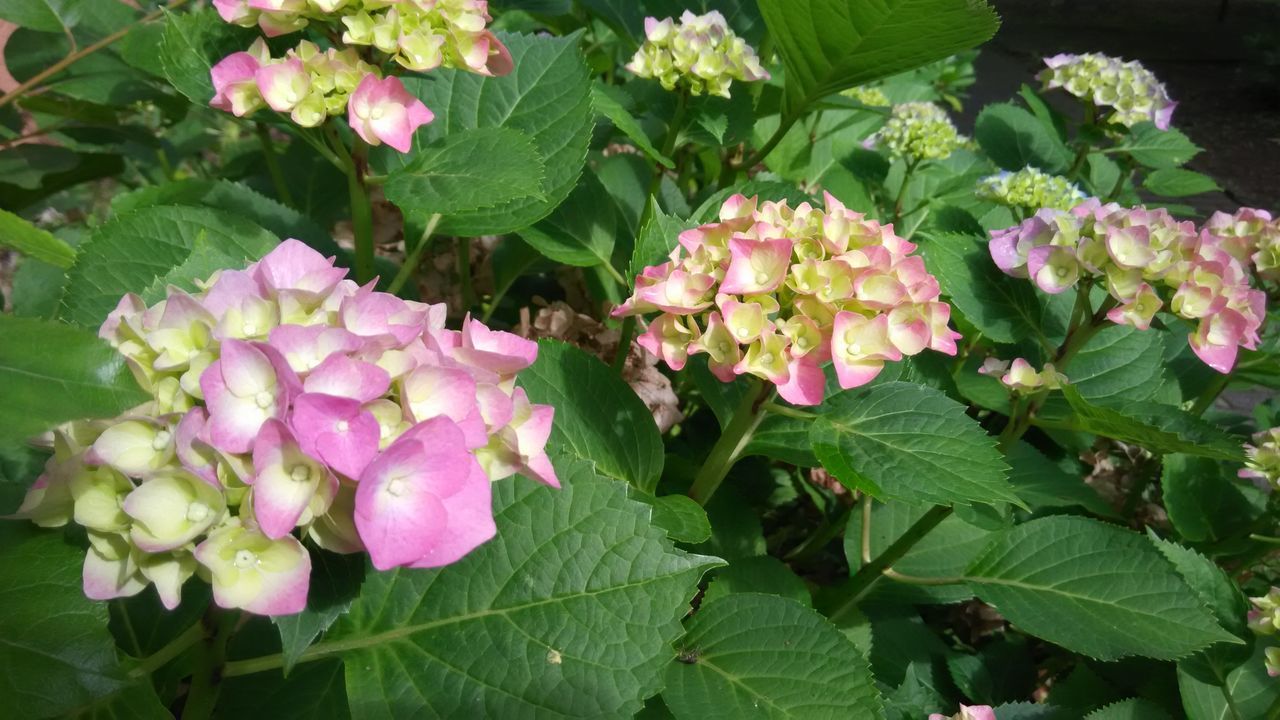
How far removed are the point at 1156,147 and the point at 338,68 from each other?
70.0 inches

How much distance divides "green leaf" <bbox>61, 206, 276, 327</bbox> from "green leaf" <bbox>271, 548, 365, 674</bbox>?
0.42 meters

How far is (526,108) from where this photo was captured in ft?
3.50

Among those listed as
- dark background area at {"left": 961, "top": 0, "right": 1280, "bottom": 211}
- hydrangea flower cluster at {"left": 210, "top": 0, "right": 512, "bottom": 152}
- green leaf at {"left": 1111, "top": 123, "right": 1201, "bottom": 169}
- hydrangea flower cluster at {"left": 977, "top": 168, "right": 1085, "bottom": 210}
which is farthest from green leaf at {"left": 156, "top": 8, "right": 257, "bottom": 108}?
dark background area at {"left": 961, "top": 0, "right": 1280, "bottom": 211}

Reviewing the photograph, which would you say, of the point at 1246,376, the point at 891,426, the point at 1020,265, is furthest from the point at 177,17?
the point at 1246,376

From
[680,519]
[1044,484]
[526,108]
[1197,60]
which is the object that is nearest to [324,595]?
[680,519]

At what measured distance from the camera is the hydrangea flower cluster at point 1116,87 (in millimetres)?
1675

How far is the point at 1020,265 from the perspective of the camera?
1.04 metres

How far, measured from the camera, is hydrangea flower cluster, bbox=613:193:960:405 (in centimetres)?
76

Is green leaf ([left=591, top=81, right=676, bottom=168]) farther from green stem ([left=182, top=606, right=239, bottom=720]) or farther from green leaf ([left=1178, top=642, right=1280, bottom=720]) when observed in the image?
green leaf ([left=1178, top=642, right=1280, bottom=720])

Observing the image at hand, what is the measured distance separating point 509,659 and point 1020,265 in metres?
0.79

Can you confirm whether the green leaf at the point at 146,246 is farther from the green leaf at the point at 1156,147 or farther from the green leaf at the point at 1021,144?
the green leaf at the point at 1156,147

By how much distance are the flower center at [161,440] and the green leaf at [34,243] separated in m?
0.56

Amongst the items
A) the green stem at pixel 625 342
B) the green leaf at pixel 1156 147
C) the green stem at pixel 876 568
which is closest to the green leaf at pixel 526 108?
the green stem at pixel 625 342

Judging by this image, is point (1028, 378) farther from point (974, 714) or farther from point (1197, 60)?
point (1197, 60)
